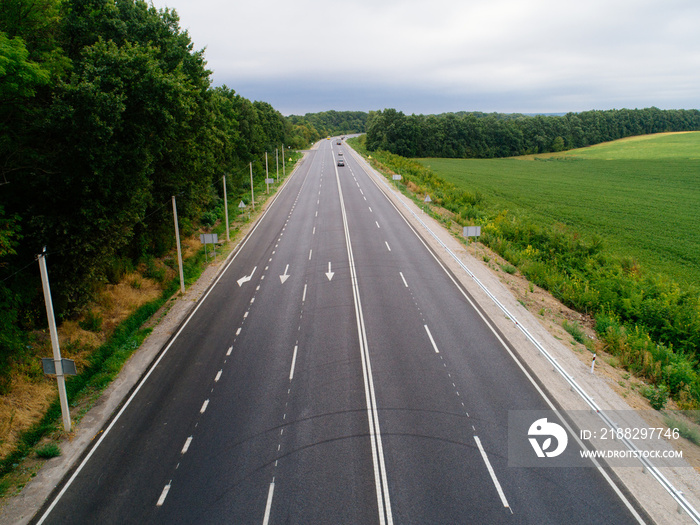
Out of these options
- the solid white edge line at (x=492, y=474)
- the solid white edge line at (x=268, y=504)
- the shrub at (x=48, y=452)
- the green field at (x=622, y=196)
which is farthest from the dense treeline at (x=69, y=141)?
the green field at (x=622, y=196)

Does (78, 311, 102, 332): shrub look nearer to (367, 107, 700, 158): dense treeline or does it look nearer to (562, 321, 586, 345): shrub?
(562, 321, 586, 345): shrub

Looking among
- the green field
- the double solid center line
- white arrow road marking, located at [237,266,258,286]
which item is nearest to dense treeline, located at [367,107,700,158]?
the green field

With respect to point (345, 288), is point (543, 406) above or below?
below

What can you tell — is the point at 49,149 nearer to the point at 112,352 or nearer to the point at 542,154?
the point at 112,352

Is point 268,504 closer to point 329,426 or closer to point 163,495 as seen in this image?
point 163,495

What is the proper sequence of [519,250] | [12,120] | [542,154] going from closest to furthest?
1. [12,120]
2. [519,250]
3. [542,154]

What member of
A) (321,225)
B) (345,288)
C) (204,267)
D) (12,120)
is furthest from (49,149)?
(321,225)

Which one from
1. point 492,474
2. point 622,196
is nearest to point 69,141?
point 492,474
